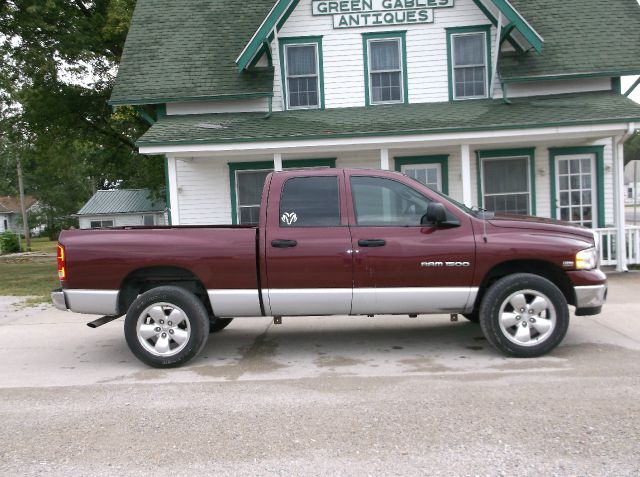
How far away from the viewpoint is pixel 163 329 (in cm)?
581

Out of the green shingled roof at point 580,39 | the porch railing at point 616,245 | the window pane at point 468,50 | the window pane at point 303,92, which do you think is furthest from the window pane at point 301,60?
the porch railing at point 616,245

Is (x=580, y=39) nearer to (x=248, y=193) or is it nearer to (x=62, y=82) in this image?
(x=248, y=193)

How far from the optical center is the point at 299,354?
20.7 feet

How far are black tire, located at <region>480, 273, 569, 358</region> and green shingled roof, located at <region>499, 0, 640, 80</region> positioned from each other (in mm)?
8463

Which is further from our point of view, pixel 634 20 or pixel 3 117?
pixel 3 117

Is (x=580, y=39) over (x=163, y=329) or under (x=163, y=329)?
over

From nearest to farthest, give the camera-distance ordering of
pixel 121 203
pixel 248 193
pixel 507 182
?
pixel 507 182
pixel 248 193
pixel 121 203

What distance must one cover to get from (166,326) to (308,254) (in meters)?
1.62

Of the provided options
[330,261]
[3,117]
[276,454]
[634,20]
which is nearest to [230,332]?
[330,261]

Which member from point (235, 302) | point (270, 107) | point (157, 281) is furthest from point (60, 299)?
point (270, 107)

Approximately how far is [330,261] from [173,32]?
37.0ft

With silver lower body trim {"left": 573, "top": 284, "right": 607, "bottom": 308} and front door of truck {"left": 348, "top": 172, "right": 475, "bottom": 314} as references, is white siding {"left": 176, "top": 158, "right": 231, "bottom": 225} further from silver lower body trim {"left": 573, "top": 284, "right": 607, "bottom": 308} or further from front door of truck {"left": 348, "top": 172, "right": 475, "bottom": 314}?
silver lower body trim {"left": 573, "top": 284, "right": 607, "bottom": 308}

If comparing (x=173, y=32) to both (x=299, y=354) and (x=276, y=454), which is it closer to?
(x=299, y=354)

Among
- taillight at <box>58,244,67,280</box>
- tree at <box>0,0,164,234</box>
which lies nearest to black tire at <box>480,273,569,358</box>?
taillight at <box>58,244,67,280</box>
